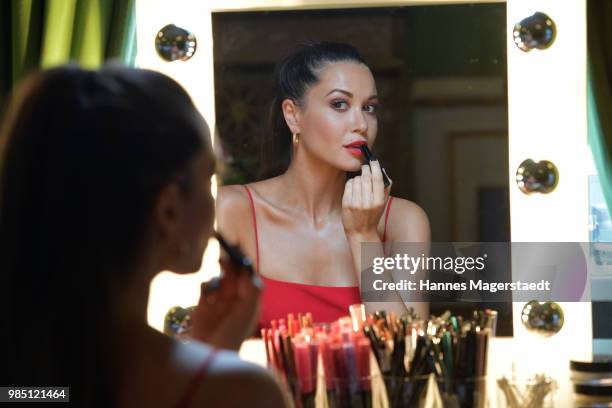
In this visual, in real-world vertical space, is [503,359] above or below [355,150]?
below

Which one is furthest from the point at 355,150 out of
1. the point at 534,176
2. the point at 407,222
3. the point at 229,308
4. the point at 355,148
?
the point at 229,308

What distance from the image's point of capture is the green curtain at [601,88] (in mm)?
1041

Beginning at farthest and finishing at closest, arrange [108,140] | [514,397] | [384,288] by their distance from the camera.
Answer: [384,288]
[514,397]
[108,140]

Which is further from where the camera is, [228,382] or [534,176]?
[534,176]

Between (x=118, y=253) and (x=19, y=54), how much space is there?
0.65 metres

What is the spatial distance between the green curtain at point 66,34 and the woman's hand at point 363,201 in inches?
13.0

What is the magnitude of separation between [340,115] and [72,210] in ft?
1.72

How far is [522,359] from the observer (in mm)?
1040

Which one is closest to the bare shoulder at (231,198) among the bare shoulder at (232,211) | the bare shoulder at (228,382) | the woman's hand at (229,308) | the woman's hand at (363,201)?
the bare shoulder at (232,211)

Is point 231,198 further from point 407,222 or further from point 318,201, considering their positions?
point 407,222

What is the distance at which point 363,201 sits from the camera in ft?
3.33

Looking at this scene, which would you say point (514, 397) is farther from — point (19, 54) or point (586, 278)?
point (19, 54)

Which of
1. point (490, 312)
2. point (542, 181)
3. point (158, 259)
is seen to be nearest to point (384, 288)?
point (490, 312)

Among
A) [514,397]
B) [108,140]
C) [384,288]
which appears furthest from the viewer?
[384,288]
